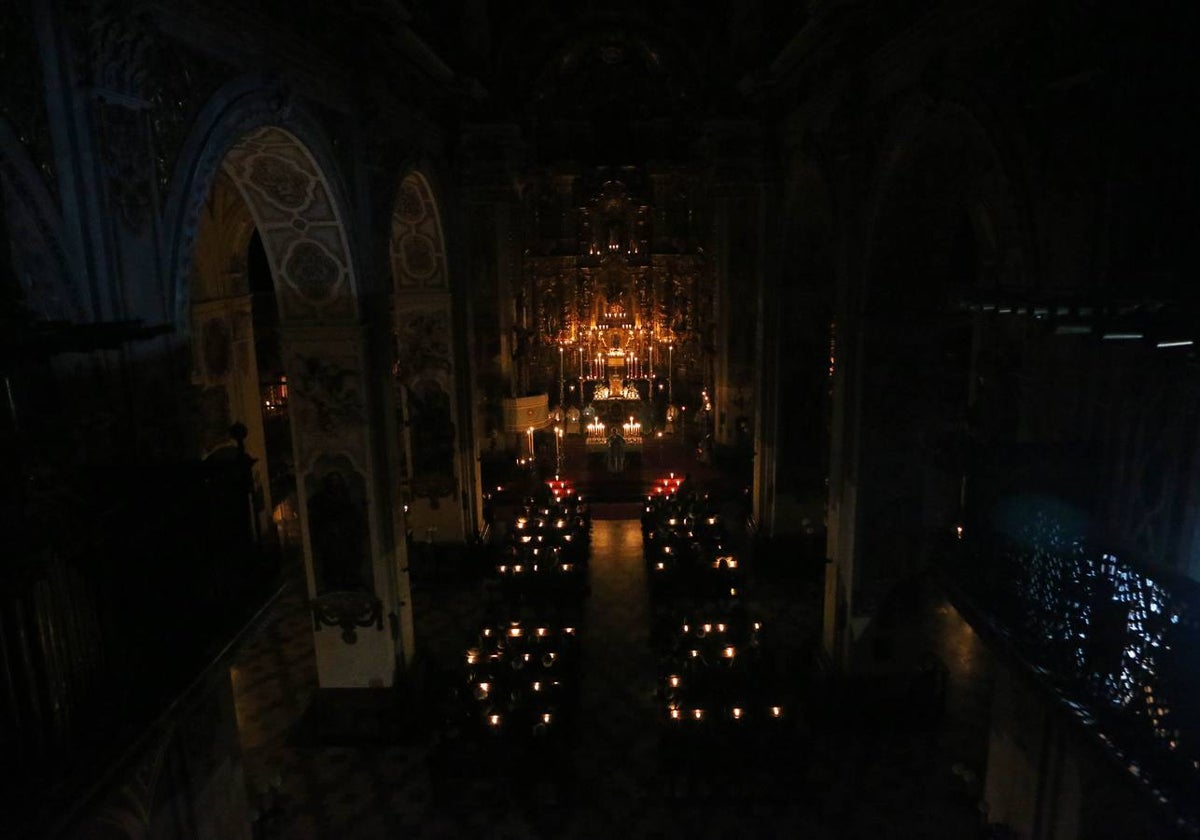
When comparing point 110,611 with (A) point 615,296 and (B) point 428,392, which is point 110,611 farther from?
(A) point 615,296

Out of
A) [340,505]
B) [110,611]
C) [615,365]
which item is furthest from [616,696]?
[615,365]

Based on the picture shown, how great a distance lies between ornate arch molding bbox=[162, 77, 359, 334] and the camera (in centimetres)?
551

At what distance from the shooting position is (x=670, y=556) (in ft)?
47.4

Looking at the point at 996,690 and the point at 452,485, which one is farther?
the point at 452,485

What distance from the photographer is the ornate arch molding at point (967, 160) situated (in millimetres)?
6109

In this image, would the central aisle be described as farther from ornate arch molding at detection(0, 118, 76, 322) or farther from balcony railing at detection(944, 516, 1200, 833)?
ornate arch molding at detection(0, 118, 76, 322)

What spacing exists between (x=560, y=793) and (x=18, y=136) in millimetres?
8313

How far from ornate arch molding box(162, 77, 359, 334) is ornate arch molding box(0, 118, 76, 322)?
2.75ft

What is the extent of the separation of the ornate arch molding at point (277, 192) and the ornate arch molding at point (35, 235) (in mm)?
838

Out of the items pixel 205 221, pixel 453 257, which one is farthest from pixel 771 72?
pixel 205 221

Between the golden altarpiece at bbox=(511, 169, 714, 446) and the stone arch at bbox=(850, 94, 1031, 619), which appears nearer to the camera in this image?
the stone arch at bbox=(850, 94, 1031, 619)

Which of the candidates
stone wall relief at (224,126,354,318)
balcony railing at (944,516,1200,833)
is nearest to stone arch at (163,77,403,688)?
stone wall relief at (224,126,354,318)

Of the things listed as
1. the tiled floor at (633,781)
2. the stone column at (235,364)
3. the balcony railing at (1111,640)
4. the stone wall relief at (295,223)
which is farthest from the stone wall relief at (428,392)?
the balcony railing at (1111,640)

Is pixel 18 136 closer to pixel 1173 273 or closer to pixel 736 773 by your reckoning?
pixel 1173 273
